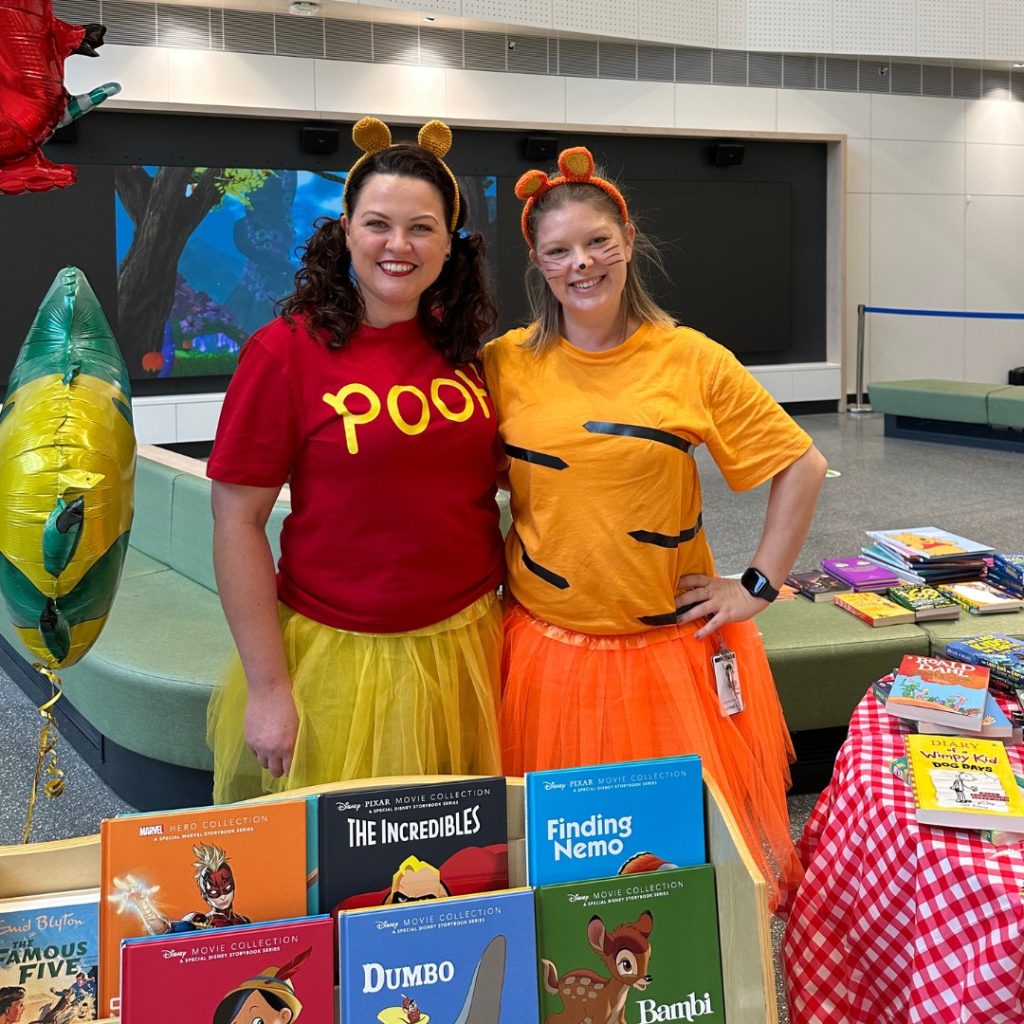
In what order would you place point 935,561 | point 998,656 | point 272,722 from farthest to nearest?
point 935,561, point 998,656, point 272,722

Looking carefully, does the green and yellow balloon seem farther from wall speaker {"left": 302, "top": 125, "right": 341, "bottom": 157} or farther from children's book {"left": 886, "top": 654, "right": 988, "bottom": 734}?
wall speaker {"left": 302, "top": 125, "right": 341, "bottom": 157}

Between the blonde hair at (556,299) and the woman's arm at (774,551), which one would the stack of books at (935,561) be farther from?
the blonde hair at (556,299)

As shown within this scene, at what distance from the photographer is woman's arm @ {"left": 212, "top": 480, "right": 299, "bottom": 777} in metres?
1.76

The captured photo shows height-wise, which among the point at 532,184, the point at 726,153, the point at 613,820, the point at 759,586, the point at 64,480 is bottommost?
the point at 613,820

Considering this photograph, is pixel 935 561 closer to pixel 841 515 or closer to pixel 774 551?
pixel 774 551

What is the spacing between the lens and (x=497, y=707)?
6.55 ft

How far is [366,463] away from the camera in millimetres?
1726

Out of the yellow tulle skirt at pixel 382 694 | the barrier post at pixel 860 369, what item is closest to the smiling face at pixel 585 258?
the yellow tulle skirt at pixel 382 694

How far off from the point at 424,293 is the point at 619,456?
44cm

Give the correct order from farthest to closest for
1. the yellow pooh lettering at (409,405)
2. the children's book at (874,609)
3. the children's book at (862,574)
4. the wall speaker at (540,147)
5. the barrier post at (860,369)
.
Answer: the barrier post at (860,369) → the wall speaker at (540,147) → the children's book at (862,574) → the children's book at (874,609) → the yellow pooh lettering at (409,405)

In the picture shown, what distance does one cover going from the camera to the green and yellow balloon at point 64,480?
1251 mm

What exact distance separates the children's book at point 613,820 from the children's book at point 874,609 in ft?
6.82

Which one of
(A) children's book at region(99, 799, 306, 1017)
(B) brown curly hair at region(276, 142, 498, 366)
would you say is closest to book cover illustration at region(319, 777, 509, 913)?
(A) children's book at region(99, 799, 306, 1017)

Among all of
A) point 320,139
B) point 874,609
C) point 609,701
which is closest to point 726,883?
point 609,701
